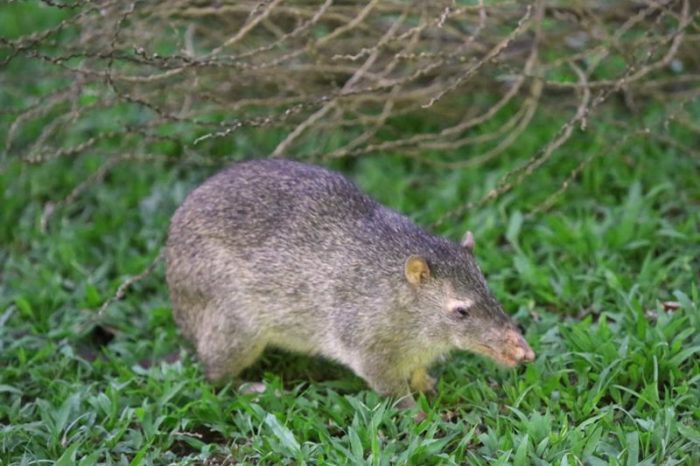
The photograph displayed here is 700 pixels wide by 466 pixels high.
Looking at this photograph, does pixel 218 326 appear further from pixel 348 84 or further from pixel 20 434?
pixel 348 84

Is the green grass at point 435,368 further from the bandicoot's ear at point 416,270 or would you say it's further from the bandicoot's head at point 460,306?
the bandicoot's ear at point 416,270

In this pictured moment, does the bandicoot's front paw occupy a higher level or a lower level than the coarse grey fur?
lower

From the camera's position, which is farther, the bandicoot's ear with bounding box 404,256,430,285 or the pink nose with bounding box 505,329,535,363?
the bandicoot's ear with bounding box 404,256,430,285

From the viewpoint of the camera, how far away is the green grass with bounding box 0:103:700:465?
14.8 feet

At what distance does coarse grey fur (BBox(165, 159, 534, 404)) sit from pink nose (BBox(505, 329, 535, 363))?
0.03m

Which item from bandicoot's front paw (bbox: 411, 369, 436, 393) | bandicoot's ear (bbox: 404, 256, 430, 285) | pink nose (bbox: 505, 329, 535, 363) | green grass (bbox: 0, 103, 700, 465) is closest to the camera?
green grass (bbox: 0, 103, 700, 465)

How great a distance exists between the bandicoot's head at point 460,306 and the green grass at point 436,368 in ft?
0.83

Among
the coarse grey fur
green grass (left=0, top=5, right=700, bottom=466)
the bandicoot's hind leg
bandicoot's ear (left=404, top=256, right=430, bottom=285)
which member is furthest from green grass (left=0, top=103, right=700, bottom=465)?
bandicoot's ear (left=404, top=256, right=430, bottom=285)

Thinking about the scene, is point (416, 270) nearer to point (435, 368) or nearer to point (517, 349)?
point (517, 349)

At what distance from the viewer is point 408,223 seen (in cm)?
525

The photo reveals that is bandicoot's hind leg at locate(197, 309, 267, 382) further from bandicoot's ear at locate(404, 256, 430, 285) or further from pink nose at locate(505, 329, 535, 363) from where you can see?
pink nose at locate(505, 329, 535, 363)

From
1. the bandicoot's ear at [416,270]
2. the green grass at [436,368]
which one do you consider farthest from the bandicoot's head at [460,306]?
the green grass at [436,368]

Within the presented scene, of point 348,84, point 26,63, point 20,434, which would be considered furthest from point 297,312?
point 26,63

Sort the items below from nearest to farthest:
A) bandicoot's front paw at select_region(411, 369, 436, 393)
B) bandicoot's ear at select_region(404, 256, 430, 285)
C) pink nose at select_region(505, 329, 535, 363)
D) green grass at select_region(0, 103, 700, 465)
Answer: green grass at select_region(0, 103, 700, 465), pink nose at select_region(505, 329, 535, 363), bandicoot's ear at select_region(404, 256, 430, 285), bandicoot's front paw at select_region(411, 369, 436, 393)
